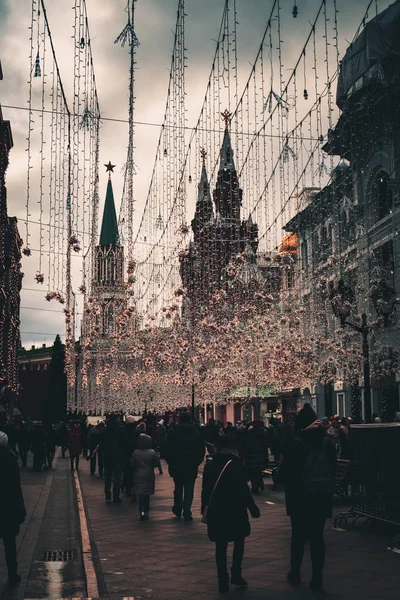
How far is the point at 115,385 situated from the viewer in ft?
224

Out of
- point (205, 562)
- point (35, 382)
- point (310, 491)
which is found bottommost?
point (205, 562)

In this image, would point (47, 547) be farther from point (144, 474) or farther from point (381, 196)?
point (381, 196)

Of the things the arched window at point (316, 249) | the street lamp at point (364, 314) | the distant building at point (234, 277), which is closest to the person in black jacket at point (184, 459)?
the street lamp at point (364, 314)

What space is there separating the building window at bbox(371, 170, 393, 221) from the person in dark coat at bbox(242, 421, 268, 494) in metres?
19.3

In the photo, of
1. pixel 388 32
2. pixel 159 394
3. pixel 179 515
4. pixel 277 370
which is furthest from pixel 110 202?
pixel 179 515

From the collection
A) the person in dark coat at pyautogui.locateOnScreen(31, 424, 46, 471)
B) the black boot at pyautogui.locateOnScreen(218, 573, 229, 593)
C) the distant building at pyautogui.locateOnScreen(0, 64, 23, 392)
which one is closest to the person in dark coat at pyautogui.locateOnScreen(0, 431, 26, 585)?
the black boot at pyautogui.locateOnScreen(218, 573, 229, 593)

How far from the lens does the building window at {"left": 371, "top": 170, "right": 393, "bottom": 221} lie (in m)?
37.1

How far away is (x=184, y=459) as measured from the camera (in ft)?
48.4

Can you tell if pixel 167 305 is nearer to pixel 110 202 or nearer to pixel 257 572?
pixel 257 572

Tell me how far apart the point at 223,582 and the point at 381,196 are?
3177 cm

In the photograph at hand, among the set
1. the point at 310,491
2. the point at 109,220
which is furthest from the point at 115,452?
the point at 109,220

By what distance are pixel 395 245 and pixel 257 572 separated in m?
26.9

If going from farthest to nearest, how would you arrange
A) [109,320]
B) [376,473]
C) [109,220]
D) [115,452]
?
[109,220]
[109,320]
[115,452]
[376,473]

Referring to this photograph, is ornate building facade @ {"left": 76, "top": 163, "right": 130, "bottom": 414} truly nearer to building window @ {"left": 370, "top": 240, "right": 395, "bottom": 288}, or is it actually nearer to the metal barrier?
building window @ {"left": 370, "top": 240, "right": 395, "bottom": 288}
